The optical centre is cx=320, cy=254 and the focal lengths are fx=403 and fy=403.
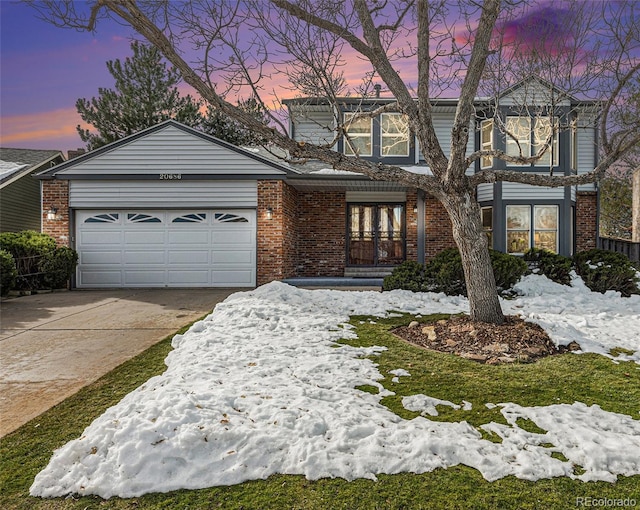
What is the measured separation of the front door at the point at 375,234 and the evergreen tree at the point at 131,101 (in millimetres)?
12370

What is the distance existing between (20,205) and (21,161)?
2.24 m

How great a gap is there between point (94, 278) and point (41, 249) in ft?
4.88

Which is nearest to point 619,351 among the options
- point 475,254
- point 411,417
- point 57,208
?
point 475,254

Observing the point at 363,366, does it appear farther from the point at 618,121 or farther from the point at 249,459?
the point at 618,121

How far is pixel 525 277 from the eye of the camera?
8836 mm

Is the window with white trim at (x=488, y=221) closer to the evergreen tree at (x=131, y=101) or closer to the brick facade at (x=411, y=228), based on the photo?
the brick facade at (x=411, y=228)

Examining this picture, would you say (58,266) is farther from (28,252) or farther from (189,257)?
(189,257)

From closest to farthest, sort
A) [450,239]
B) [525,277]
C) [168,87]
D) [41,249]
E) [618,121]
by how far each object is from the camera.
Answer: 1. [618,121]
2. [525,277]
3. [41,249]
4. [450,239]
5. [168,87]

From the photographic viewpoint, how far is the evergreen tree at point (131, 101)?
20109 mm

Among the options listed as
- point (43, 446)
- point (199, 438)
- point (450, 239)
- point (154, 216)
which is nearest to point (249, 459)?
point (199, 438)

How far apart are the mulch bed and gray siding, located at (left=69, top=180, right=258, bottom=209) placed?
686cm

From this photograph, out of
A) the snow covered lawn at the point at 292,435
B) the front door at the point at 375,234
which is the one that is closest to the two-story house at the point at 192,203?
the front door at the point at 375,234

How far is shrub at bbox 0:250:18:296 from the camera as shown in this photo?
8.59m

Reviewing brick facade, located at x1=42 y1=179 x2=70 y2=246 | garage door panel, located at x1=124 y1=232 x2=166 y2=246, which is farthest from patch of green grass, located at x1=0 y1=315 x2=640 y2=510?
brick facade, located at x1=42 y1=179 x2=70 y2=246
